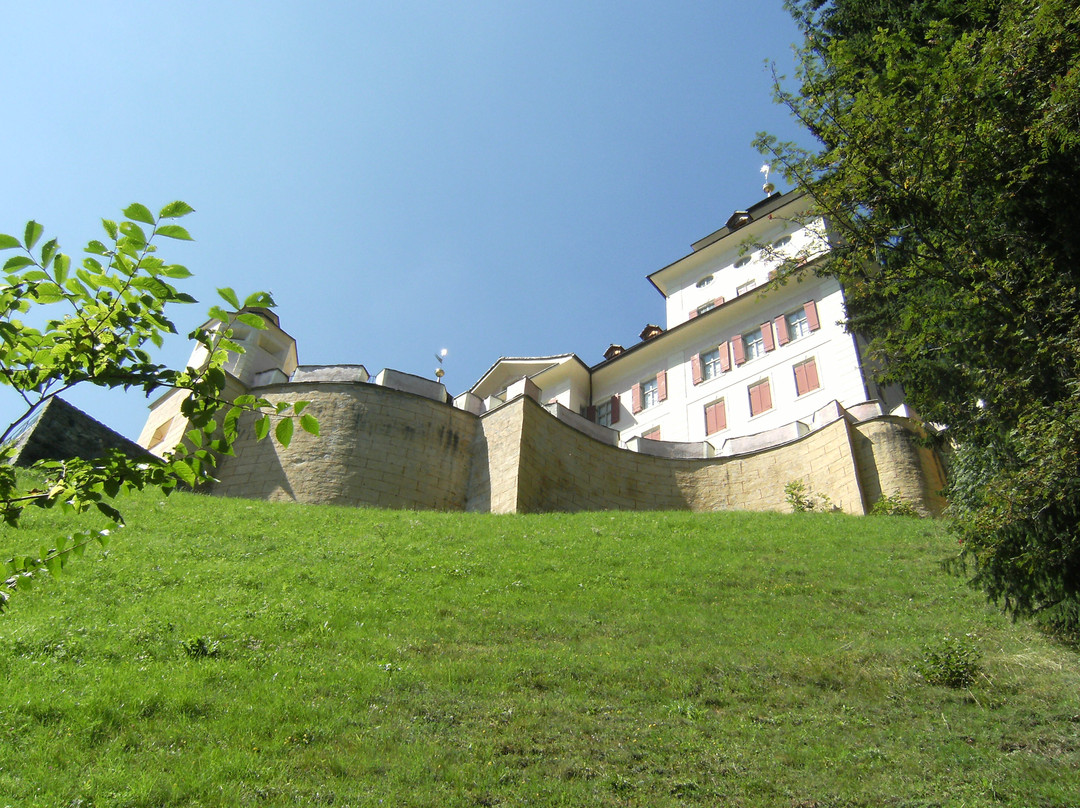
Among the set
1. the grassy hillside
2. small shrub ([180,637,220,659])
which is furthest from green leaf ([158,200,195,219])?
small shrub ([180,637,220,659])

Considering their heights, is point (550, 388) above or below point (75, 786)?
above

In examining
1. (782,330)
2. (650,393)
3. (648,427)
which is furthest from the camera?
(650,393)

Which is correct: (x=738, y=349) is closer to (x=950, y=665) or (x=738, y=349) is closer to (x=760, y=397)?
(x=760, y=397)

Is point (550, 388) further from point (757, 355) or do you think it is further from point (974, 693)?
point (974, 693)

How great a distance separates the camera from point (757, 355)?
31.9 meters

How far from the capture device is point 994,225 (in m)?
10.6

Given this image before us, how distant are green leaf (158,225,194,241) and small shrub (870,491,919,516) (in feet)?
69.4

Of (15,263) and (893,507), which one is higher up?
(893,507)

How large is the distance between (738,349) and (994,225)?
22.1 meters

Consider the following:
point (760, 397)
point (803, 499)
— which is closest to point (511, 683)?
point (803, 499)

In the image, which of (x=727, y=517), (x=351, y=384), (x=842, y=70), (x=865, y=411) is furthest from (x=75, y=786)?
(x=865, y=411)

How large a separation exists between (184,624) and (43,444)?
43.4 feet

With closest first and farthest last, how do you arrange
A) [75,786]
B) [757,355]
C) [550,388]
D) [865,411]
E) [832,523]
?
[75,786] < [832,523] < [865,411] < [757,355] < [550,388]

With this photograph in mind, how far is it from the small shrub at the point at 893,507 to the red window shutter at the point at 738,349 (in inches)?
396
